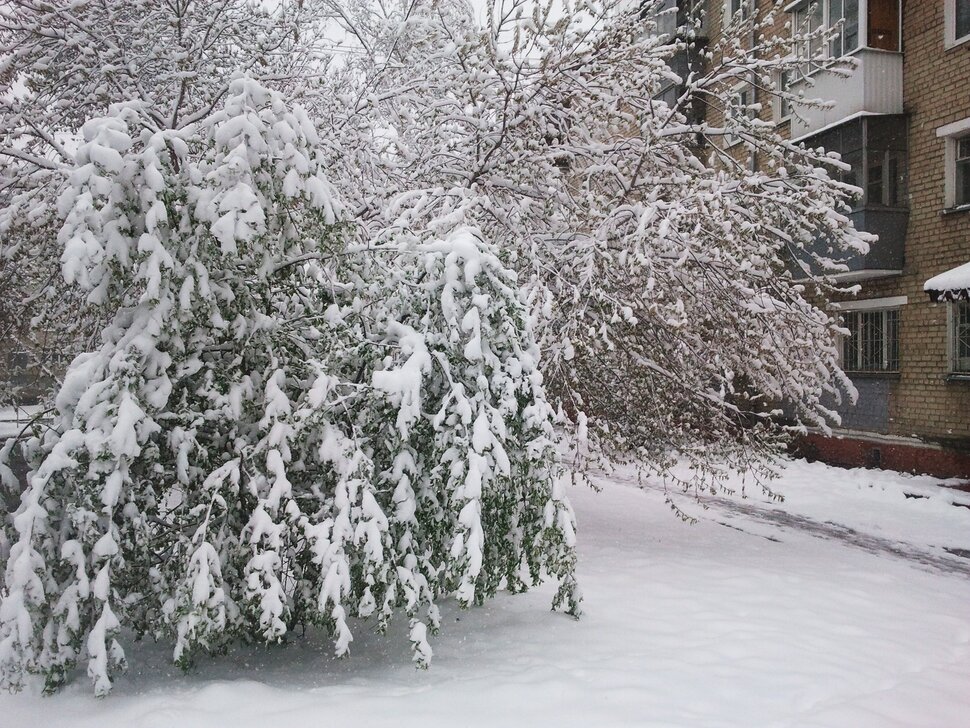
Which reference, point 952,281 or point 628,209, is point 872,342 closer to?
point 952,281

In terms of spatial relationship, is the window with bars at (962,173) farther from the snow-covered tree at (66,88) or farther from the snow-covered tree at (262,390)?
the snow-covered tree at (66,88)

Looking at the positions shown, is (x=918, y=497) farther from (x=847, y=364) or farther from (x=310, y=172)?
(x=310, y=172)

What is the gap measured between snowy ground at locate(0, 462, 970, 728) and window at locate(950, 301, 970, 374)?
20.8 feet

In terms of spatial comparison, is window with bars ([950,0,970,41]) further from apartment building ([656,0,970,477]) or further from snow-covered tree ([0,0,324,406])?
snow-covered tree ([0,0,324,406])

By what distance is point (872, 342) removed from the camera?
50.3ft

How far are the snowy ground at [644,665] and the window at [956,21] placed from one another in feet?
32.5

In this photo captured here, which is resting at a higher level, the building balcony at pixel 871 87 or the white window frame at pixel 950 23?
the white window frame at pixel 950 23

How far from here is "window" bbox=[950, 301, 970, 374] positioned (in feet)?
42.8

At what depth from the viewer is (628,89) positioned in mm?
7906

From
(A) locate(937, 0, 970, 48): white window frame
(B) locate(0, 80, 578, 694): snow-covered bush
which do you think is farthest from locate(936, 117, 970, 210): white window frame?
(B) locate(0, 80, 578, 694): snow-covered bush

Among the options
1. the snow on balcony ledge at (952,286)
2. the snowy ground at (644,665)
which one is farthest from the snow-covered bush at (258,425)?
the snow on balcony ledge at (952,286)

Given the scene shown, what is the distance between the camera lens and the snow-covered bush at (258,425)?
159 inches

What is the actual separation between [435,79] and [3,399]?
5.71 meters

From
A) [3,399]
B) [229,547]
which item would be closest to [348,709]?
[229,547]
